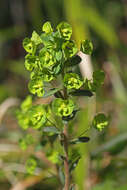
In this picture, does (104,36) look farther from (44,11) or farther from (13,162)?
(13,162)

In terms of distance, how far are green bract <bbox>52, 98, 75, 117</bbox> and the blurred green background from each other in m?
0.40

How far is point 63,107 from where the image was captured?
25.2 inches

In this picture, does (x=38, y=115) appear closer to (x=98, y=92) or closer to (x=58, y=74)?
(x=58, y=74)

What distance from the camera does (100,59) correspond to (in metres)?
2.68

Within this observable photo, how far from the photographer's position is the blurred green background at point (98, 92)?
1.30m

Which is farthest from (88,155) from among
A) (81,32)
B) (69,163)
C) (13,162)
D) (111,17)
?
(111,17)

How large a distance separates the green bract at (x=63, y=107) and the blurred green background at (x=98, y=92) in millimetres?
399

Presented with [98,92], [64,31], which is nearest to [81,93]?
[64,31]

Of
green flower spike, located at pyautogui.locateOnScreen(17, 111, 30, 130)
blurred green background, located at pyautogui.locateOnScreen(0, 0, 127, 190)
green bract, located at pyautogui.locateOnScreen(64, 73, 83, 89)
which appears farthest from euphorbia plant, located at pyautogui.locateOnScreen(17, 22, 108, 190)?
blurred green background, located at pyautogui.locateOnScreen(0, 0, 127, 190)

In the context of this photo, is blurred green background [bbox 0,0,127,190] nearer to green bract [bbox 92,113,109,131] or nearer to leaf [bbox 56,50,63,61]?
green bract [bbox 92,113,109,131]

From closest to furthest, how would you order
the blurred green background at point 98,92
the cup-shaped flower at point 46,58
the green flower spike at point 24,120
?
the cup-shaped flower at point 46,58 → the green flower spike at point 24,120 → the blurred green background at point 98,92

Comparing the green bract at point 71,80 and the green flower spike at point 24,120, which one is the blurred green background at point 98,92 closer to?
the green flower spike at point 24,120

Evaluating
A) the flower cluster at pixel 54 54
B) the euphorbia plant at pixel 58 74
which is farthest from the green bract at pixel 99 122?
the flower cluster at pixel 54 54

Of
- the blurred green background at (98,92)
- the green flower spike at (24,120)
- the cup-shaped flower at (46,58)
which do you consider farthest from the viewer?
the blurred green background at (98,92)
